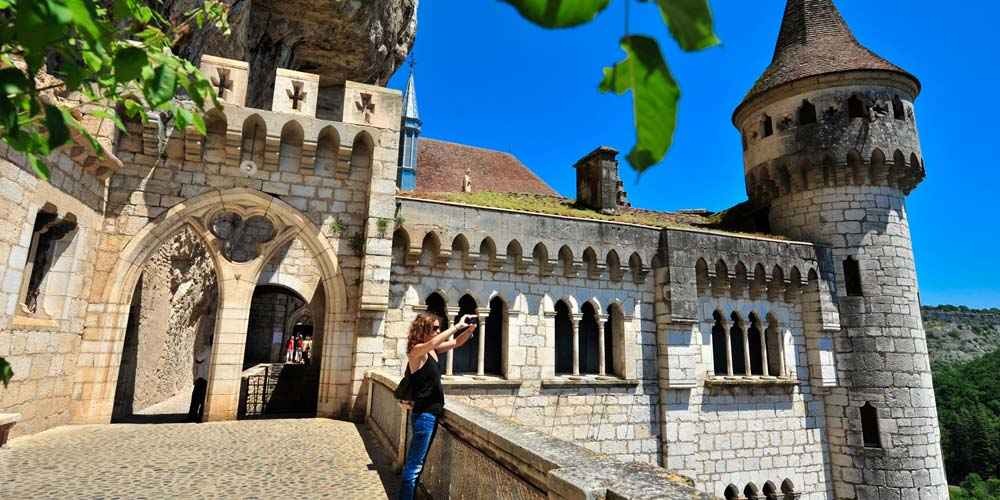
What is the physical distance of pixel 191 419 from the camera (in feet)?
29.2

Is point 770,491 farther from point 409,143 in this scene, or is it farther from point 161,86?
point 409,143

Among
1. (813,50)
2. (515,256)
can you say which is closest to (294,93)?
(515,256)

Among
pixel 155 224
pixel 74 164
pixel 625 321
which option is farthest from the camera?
pixel 625 321

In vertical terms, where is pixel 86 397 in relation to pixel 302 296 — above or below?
below

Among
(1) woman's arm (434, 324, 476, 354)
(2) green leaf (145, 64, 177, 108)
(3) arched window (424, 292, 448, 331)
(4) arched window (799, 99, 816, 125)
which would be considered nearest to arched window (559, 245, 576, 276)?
(3) arched window (424, 292, 448, 331)

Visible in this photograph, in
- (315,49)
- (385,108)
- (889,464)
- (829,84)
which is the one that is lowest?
(889,464)

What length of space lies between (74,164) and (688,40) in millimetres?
8794

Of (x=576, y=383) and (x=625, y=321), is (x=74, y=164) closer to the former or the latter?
(x=576, y=383)

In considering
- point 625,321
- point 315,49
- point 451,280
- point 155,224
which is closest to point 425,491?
point 451,280

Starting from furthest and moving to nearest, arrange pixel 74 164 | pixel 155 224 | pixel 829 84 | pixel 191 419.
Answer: pixel 829 84 → pixel 191 419 → pixel 155 224 → pixel 74 164

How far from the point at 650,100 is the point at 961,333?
320ft

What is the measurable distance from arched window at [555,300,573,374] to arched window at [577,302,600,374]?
30 centimetres

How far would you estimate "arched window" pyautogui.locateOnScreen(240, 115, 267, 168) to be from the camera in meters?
8.47

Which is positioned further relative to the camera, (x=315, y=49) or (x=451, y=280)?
(x=315, y=49)
